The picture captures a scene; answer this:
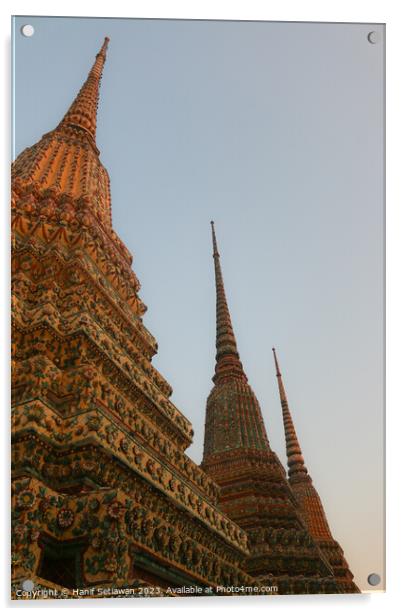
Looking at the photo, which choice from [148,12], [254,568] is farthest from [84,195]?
[254,568]

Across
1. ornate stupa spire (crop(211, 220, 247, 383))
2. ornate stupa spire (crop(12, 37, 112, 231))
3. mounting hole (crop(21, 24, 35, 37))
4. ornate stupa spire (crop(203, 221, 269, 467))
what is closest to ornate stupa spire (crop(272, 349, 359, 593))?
ornate stupa spire (crop(203, 221, 269, 467))

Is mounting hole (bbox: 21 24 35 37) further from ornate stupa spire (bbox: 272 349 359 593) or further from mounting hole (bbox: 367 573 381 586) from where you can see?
mounting hole (bbox: 367 573 381 586)

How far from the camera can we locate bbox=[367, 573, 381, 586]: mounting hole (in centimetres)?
523

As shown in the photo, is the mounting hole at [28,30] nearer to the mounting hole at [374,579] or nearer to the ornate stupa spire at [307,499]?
the ornate stupa spire at [307,499]

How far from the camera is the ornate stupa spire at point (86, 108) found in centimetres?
941

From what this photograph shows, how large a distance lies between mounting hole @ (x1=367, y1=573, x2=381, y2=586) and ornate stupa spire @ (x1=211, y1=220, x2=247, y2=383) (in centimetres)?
1015

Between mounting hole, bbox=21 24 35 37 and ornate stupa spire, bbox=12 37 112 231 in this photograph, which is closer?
mounting hole, bbox=21 24 35 37

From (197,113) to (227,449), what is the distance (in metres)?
8.12

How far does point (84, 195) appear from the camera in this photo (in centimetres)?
744
